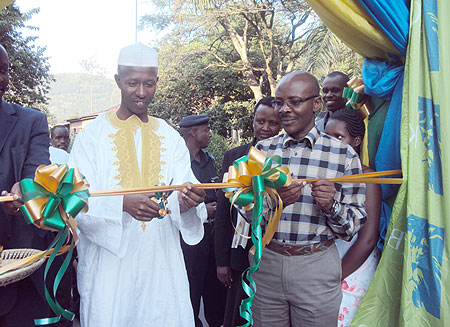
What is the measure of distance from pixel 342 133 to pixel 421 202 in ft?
2.81

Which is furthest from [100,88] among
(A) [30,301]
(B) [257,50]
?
(A) [30,301]

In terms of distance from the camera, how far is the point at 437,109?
2.09 meters

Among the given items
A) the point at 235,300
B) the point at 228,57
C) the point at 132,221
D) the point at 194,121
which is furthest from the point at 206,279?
the point at 228,57

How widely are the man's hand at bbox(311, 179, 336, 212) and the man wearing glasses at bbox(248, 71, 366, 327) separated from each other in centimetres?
3

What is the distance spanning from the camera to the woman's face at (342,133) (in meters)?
2.81

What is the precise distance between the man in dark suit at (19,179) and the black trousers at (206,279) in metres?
1.69

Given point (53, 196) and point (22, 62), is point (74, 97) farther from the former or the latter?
point (53, 196)

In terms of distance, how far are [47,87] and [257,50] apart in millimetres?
9801

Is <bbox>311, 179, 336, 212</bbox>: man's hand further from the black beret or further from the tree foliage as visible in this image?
the tree foliage

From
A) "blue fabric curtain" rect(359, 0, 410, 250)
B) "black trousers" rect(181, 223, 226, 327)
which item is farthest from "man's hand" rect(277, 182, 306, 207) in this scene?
"black trousers" rect(181, 223, 226, 327)

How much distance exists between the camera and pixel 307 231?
7.36ft

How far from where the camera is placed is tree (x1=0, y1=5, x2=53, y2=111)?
13.2 metres

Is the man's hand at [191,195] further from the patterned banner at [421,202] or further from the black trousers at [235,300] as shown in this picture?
the black trousers at [235,300]

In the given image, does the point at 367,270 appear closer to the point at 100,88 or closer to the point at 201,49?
the point at 201,49
